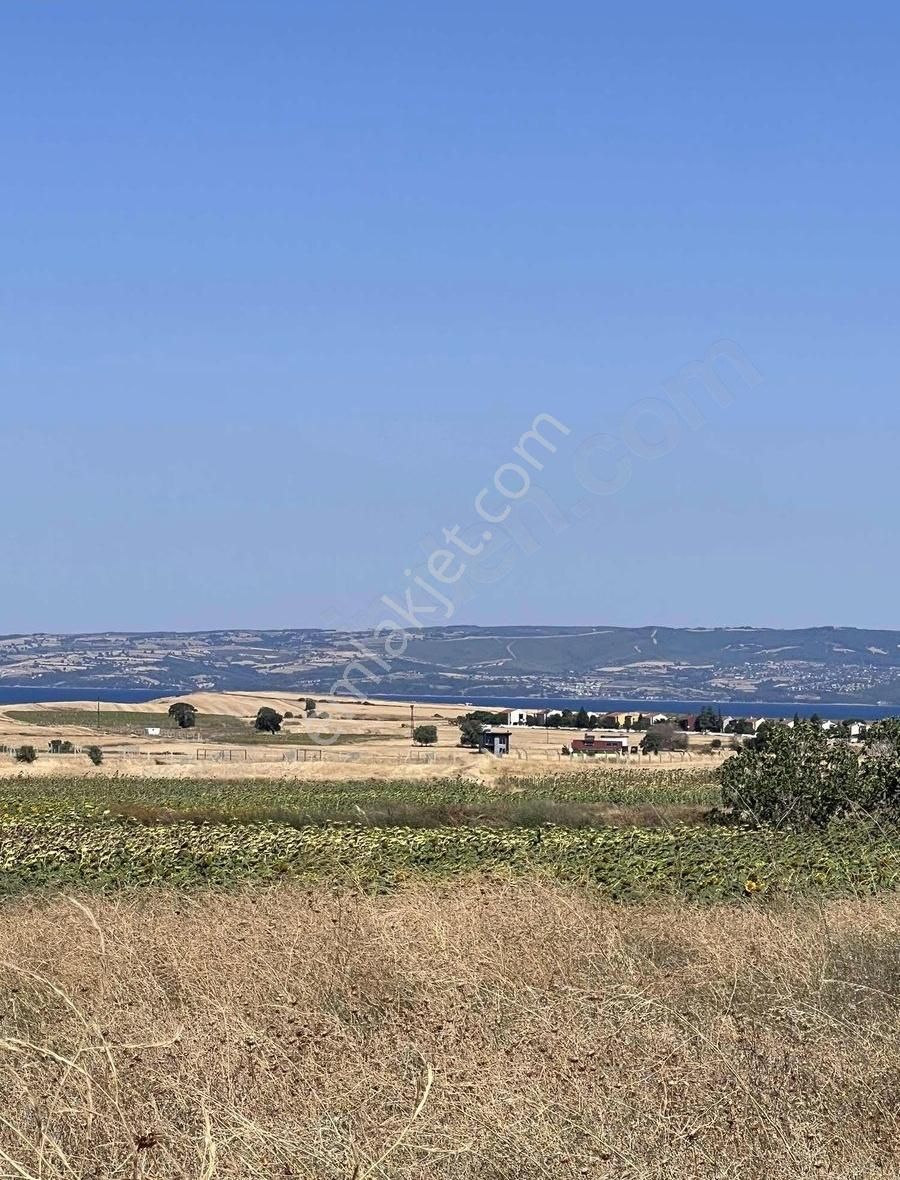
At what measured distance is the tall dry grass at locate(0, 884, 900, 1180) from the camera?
595 centimetres

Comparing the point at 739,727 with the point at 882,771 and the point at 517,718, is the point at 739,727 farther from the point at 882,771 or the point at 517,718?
the point at 882,771

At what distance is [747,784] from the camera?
39.5 metres

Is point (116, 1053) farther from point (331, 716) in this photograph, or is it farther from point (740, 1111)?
point (331, 716)

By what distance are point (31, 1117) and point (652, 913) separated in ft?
22.9

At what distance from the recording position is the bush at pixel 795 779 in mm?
37375

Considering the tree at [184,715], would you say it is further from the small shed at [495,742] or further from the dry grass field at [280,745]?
the small shed at [495,742]

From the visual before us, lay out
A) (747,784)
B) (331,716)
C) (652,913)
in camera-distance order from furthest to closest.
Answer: (331,716)
(747,784)
(652,913)

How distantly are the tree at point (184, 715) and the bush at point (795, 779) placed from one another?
359ft

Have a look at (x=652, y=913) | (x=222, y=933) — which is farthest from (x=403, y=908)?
(x=652, y=913)

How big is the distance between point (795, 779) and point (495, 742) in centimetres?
7543

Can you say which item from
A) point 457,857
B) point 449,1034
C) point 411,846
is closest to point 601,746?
point 411,846

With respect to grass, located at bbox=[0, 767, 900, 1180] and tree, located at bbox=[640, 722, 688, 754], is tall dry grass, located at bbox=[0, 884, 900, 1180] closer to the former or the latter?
grass, located at bbox=[0, 767, 900, 1180]

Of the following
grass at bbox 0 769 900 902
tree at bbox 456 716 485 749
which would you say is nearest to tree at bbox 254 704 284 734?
tree at bbox 456 716 485 749

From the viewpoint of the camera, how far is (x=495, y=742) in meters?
113
